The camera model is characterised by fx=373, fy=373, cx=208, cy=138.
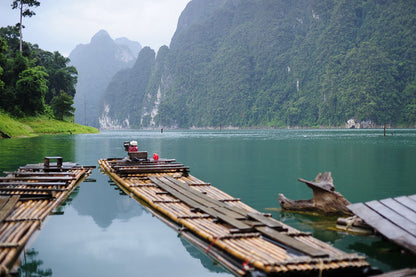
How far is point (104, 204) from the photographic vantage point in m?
11.5

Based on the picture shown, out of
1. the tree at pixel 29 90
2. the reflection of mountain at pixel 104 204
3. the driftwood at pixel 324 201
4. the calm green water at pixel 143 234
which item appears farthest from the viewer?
the tree at pixel 29 90

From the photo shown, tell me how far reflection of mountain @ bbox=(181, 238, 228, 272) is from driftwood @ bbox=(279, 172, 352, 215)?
3.78 metres

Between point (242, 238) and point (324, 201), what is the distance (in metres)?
3.87

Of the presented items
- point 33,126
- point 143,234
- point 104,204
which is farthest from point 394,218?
point 33,126

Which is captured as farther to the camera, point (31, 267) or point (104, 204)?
point (104, 204)

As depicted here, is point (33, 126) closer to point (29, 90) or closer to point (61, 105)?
point (29, 90)

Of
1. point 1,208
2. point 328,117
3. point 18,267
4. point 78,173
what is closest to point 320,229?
point 18,267

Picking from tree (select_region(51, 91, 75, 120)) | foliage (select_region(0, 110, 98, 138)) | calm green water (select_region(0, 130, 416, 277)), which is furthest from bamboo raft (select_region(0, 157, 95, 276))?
tree (select_region(51, 91, 75, 120))

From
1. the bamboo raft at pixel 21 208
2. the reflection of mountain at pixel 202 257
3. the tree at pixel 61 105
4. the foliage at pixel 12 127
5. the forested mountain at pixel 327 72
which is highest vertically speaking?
the forested mountain at pixel 327 72

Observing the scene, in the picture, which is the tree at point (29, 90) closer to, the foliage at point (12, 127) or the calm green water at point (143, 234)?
the foliage at point (12, 127)

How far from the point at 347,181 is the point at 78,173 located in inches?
457

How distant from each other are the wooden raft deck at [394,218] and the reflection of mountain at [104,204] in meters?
5.63

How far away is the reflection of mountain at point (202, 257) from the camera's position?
6.10 meters

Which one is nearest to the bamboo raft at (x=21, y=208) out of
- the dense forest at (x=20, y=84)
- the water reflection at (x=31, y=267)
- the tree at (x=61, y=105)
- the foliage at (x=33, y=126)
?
the water reflection at (x=31, y=267)
